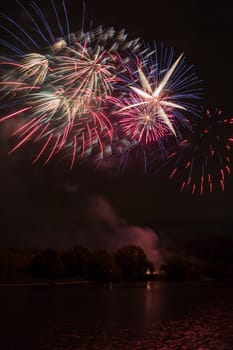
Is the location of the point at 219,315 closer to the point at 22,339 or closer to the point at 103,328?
the point at 103,328

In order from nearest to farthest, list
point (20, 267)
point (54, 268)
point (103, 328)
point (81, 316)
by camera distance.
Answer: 1. point (103, 328)
2. point (81, 316)
3. point (54, 268)
4. point (20, 267)

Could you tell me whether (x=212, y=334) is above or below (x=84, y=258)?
below

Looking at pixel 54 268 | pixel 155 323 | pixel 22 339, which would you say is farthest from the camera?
pixel 54 268

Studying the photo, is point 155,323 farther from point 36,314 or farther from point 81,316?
point 36,314

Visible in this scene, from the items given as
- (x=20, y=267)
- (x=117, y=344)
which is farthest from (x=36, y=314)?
(x=20, y=267)

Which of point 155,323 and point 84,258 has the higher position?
point 84,258

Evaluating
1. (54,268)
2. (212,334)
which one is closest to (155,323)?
(212,334)

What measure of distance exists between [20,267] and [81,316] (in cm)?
11471

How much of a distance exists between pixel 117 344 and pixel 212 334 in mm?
6202

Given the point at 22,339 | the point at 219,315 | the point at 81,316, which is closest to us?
the point at 22,339

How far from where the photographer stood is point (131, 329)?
90.0 feet

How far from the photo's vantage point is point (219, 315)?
37.7 meters

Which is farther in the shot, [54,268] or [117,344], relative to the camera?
Result: [54,268]

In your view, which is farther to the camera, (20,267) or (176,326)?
(20,267)
